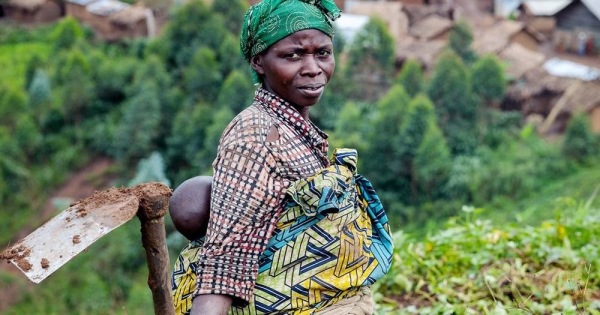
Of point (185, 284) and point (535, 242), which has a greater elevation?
point (185, 284)

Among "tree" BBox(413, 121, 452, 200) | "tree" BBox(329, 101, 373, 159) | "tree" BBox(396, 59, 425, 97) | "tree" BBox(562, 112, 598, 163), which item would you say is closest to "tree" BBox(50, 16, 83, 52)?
"tree" BBox(329, 101, 373, 159)

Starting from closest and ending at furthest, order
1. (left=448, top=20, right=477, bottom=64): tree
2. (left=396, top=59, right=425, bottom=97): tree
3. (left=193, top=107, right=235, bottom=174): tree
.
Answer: (left=193, top=107, right=235, bottom=174): tree
(left=396, top=59, right=425, bottom=97): tree
(left=448, top=20, right=477, bottom=64): tree

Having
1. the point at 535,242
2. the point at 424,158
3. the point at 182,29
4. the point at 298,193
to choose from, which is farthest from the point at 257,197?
the point at 182,29

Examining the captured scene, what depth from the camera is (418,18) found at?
95.3ft

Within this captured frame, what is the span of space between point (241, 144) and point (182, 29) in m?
26.1

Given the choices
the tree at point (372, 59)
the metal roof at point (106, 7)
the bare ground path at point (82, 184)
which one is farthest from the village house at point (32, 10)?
the tree at point (372, 59)

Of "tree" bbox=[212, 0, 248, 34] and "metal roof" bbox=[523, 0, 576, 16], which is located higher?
"metal roof" bbox=[523, 0, 576, 16]

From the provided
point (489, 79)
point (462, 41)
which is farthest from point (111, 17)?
point (489, 79)

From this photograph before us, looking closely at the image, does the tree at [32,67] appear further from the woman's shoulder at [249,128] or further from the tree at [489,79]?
the woman's shoulder at [249,128]

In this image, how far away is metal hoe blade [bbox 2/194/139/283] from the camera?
5.23 feet

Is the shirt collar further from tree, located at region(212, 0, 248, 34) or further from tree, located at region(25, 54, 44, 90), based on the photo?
tree, located at region(25, 54, 44, 90)

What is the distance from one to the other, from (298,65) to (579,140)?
20181mm

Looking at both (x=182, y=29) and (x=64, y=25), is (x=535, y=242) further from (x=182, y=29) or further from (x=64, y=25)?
(x=64, y=25)

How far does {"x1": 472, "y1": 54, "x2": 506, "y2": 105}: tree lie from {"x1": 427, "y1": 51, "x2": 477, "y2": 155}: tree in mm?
330
